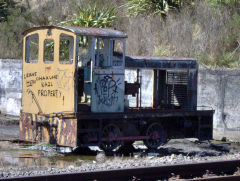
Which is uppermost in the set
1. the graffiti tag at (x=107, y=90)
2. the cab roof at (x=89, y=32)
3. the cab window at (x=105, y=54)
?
the cab roof at (x=89, y=32)

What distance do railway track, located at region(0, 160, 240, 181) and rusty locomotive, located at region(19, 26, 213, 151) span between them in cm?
324

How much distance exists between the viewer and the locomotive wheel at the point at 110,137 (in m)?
12.7

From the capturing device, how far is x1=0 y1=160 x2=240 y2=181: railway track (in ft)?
26.6

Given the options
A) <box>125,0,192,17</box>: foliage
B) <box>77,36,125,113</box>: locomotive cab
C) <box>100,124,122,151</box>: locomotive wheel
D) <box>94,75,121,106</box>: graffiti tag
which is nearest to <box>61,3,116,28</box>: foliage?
<box>125,0,192,17</box>: foliage

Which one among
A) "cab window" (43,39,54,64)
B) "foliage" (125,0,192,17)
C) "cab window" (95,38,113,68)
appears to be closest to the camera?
"cab window" (95,38,113,68)

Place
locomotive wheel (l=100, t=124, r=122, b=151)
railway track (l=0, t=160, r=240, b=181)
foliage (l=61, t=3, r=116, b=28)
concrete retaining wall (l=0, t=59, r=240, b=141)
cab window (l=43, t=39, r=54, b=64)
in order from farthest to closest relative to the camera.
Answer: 1. foliage (l=61, t=3, r=116, b=28)
2. concrete retaining wall (l=0, t=59, r=240, b=141)
3. cab window (l=43, t=39, r=54, b=64)
4. locomotive wheel (l=100, t=124, r=122, b=151)
5. railway track (l=0, t=160, r=240, b=181)

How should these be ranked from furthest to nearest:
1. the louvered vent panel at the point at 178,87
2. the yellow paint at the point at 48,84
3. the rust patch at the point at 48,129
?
the louvered vent panel at the point at 178,87, the yellow paint at the point at 48,84, the rust patch at the point at 48,129

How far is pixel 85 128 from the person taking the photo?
12.2m

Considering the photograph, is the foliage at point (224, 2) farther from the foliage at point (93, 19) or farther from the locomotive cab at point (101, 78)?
the locomotive cab at point (101, 78)

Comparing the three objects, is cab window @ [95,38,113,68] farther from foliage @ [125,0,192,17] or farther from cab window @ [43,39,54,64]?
foliage @ [125,0,192,17]

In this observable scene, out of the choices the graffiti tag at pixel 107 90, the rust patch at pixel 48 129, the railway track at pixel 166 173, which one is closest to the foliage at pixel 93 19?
the rust patch at pixel 48 129

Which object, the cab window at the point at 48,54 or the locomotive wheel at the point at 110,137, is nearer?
the locomotive wheel at the point at 110,137

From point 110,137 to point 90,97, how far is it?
1200 millimetres

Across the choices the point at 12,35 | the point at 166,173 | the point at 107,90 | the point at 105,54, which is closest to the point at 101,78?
the point at 107,90
